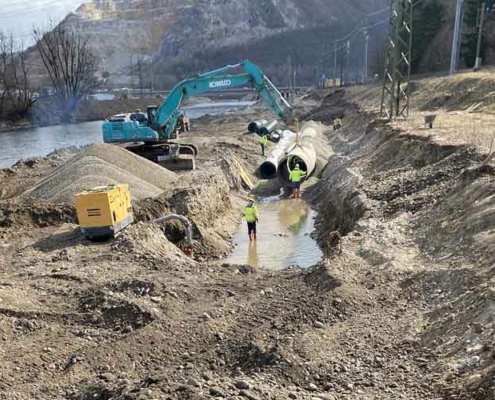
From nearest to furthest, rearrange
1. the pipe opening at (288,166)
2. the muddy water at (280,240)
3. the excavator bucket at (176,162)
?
the muddy water at (280,240)
the excavator bucket at (176,162)
the pipe opening at (288,166)

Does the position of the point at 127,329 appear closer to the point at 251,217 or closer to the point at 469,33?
the point at 251,217

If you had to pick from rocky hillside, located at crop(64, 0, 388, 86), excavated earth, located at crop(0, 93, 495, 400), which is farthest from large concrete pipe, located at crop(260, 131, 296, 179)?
Result: rocky hillside, located at crop(64, 0, 388, 86)

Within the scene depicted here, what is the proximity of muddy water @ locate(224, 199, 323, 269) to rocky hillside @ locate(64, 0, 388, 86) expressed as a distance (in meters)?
109

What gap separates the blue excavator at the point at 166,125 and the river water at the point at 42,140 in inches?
553

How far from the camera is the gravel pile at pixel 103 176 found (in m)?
14.4

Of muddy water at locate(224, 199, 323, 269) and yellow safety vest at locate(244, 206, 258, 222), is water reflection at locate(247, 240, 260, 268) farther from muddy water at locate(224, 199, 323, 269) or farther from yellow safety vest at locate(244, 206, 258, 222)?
yellow safety vest at locate(244, 206, 258, 222)

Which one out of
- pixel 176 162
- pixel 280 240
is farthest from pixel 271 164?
pixel 280 240

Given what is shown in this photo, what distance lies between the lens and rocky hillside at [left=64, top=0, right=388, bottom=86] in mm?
136750

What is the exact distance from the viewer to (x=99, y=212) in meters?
10.8

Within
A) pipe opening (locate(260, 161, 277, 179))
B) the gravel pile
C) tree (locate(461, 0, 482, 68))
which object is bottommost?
pipe opening (locate(260, 161, 277, 179))

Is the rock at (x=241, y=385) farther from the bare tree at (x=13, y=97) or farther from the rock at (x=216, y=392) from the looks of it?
the bare tree at (x=13, y=97)

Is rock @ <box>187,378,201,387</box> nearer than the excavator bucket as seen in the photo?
Yes

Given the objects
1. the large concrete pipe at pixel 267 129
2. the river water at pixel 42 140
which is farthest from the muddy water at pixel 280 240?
the river water at pixel 42 140

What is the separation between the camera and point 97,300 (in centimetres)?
827
